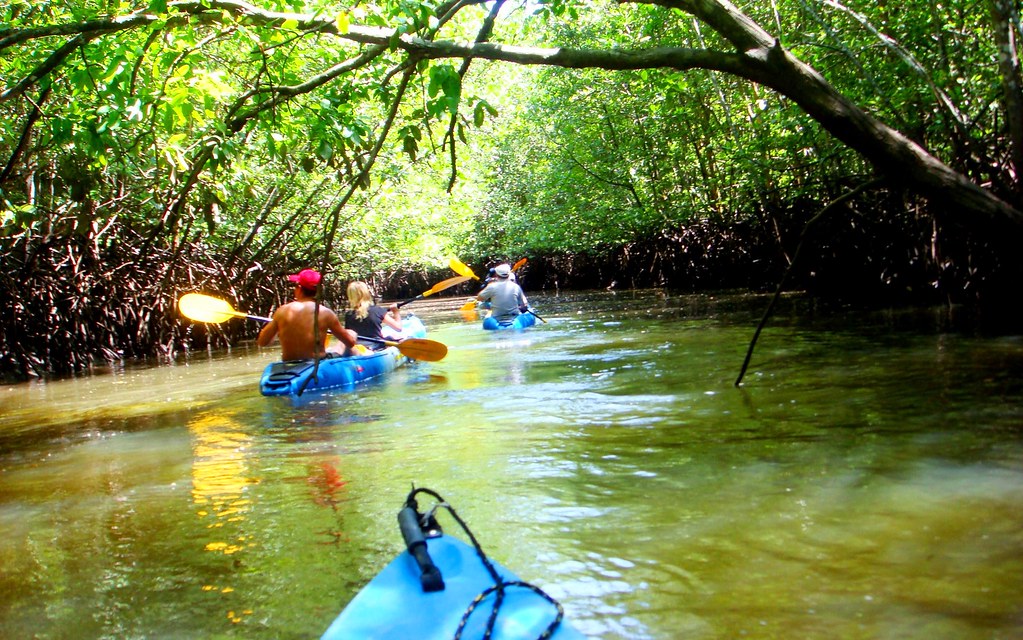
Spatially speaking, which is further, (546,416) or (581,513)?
(546,416)

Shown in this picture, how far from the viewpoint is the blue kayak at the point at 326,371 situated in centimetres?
755

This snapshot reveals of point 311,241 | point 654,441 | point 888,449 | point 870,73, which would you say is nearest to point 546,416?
point 654,441

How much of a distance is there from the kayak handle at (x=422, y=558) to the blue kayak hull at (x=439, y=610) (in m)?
0.02

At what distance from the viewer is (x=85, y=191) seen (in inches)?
198

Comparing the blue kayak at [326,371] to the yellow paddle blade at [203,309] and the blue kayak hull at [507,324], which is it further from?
the blue kayak hull at [507,324]

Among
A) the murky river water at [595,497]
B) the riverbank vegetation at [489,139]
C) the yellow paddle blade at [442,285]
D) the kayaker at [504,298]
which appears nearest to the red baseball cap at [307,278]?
the riverbank vegetation at [489,139]

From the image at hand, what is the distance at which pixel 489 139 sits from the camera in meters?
21.5

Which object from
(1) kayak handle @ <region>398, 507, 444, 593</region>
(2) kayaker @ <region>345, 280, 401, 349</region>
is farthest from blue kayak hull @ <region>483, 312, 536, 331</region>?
(1) kayak handle @ <region>398, 507, 444, 593</region>

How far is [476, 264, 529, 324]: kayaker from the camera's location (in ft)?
42.9

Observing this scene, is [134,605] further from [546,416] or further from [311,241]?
[311,241]

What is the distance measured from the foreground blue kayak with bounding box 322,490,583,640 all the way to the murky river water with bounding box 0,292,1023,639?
1.79 feet

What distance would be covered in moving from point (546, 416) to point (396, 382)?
2973mm

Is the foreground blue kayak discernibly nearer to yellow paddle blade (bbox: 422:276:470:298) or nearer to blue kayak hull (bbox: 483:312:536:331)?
yellow paddle blade (bbox: 422:276:470:298)

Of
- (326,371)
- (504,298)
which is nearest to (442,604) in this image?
(326,371)
